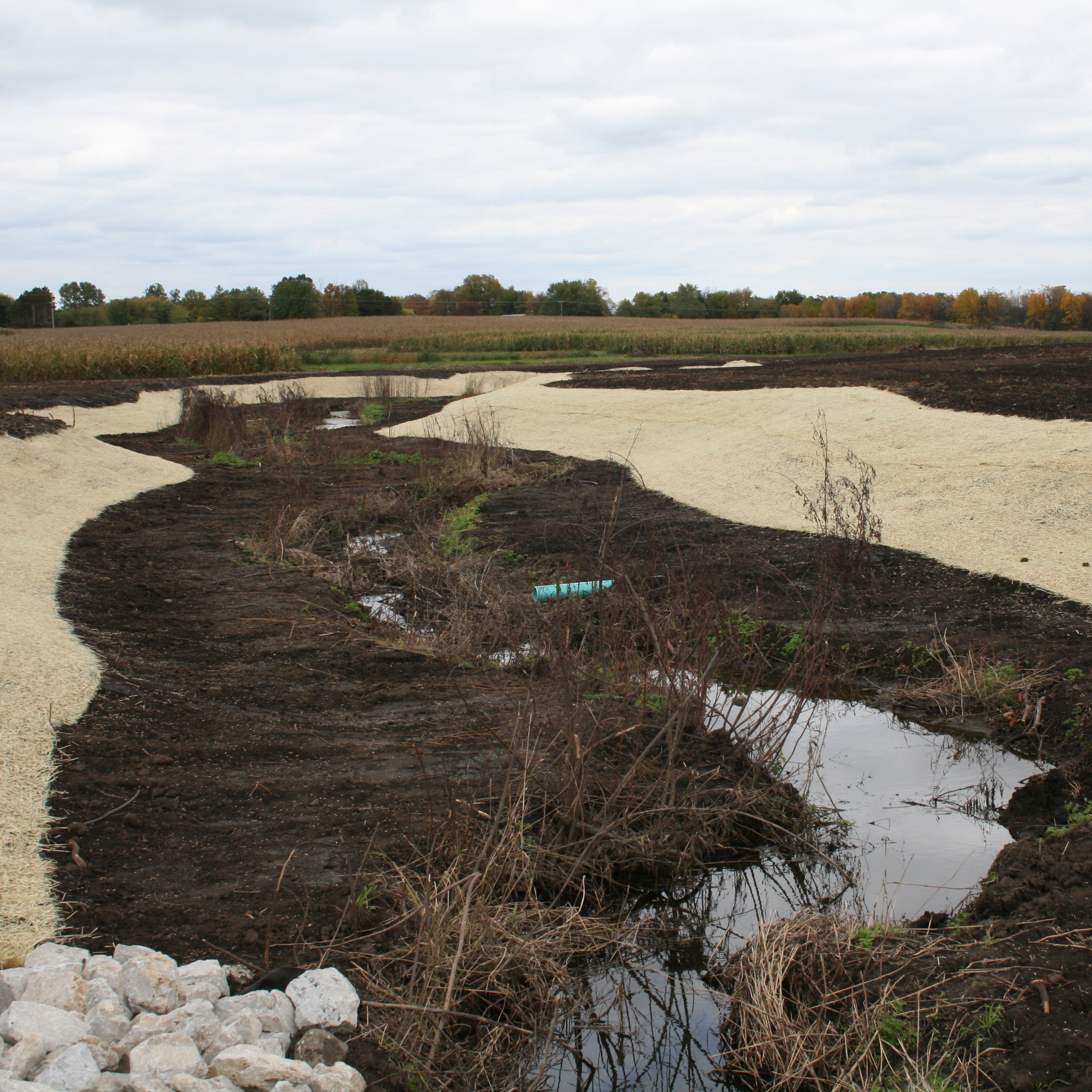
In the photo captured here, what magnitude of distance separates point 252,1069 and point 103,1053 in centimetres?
38

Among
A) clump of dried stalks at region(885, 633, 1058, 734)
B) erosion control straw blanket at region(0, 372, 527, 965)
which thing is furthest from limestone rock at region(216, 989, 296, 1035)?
clump of dried stalks at region(885, 633, 1058, 734)

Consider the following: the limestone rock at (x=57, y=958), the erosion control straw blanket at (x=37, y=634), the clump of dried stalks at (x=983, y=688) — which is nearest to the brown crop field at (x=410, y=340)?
the erosion control straw blanket at (x=37, y=634)

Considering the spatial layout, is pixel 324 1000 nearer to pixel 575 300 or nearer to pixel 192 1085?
pixel 192 1085

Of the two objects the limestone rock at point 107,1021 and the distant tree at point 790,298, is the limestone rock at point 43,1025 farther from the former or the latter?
the distant tree at point 790,298

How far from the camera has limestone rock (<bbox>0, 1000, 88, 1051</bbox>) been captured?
2305 mm

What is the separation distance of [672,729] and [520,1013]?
159cm

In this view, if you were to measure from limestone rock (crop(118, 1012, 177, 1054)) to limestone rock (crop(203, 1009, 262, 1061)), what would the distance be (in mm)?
120

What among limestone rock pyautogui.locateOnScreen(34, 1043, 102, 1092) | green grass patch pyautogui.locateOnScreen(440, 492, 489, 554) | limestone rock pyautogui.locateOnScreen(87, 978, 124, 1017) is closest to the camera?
limestone rock pyautogui.locateOnScreen(34, 1043, 102, 1092)

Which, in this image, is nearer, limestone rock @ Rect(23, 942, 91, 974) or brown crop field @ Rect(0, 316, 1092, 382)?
limestone rock @ Rect(23, 942, 91, 974)

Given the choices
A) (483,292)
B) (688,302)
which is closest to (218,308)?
(483,292)

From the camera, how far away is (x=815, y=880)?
3934 millimetres

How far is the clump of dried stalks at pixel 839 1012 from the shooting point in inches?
105

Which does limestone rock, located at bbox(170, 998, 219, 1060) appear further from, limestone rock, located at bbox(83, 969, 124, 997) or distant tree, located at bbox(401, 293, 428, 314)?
distant tree, located at bbox(401, 293, 428, 314)

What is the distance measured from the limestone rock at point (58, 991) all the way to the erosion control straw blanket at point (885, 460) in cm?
631
